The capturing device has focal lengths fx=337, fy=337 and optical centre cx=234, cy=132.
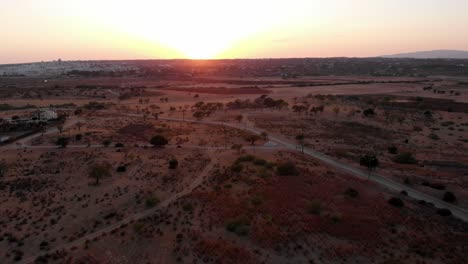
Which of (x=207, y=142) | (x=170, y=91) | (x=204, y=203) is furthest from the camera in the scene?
(x=170, y=91)

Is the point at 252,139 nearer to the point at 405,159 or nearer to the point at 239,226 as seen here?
the point at 405,159

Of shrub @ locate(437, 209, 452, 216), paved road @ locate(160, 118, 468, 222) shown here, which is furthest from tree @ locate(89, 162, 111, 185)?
shrub @ locate(437, 209, 452, 216)

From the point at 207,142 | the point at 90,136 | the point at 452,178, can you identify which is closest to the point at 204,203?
the point at 207,142

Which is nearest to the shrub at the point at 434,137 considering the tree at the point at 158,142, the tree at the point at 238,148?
the tree at the point at 238,148

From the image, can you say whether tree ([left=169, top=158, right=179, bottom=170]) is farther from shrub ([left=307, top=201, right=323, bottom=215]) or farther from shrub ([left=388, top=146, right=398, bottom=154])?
shrub ([left=388, top=146, right=398, bottom=154])

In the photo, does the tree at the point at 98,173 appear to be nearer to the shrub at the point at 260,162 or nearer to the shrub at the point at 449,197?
the shrub at the point at 260,162

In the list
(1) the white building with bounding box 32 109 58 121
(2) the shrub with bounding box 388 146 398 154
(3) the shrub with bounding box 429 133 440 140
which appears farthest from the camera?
(1) the white building with bounding box 32 109 58 121

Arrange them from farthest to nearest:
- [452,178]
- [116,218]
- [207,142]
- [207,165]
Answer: [207,142] → [207,165] → [452,178] → [116,218]

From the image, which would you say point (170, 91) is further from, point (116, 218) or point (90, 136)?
point (116, 218)

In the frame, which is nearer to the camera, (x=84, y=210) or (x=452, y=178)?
(x=84, y=210)
